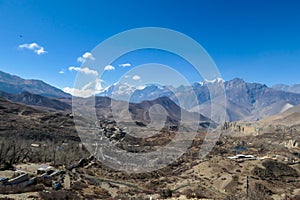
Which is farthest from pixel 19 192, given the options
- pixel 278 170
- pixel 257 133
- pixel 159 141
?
pixel 257 133

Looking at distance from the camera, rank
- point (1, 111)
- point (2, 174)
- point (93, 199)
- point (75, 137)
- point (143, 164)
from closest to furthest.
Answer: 1. point (93, 199)
2. point (2, 174)
3. point (143, 164)
4. point (75, 137)
5. point (1, 111)

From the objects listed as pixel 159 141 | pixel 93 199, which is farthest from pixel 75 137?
pixel 93 199

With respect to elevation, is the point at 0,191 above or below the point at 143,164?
above

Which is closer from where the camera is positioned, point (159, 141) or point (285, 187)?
point (285, 187)

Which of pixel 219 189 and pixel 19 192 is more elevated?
pixel 19 192

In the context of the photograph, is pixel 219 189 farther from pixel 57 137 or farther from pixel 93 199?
pixel 57 137

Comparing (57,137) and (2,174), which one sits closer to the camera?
(2,174)

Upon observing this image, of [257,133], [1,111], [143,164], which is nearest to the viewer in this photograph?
[143,164]

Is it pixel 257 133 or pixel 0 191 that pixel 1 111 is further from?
pixel 257 133

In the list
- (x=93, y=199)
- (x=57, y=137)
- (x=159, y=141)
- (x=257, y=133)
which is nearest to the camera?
(x=93, y=199)
